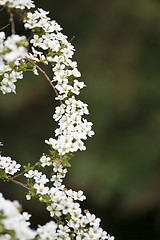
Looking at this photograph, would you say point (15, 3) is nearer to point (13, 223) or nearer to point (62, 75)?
point (62, 75)

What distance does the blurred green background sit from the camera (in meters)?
5.12

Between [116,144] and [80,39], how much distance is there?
5.14ft

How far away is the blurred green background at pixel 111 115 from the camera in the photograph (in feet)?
16.8

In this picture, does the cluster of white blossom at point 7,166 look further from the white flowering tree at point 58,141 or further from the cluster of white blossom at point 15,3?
the cluster of white blossom at point 15,3

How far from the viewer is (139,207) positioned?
512cm

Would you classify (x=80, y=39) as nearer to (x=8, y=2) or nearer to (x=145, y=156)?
(x=145, y=156)

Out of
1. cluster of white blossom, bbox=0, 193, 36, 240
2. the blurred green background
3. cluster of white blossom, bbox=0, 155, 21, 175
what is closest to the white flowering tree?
cluster of white blossom, bbox=0, 155, 21, 175

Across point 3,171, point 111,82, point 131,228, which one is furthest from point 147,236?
point 3,171

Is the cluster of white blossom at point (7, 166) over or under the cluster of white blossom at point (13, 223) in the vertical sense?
over

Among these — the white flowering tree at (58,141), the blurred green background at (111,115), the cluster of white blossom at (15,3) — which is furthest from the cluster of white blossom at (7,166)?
the blurred green background at (111,115)

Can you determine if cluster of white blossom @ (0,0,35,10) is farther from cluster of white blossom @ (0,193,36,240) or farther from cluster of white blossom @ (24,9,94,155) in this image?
cluster of white blossom @ (0,193,36,240)

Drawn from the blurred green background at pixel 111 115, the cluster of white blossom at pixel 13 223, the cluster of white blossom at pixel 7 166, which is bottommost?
the cluster of white blossom at pixel 13 223

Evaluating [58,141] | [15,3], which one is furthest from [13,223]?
[15,3]

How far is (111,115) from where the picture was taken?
546cm
